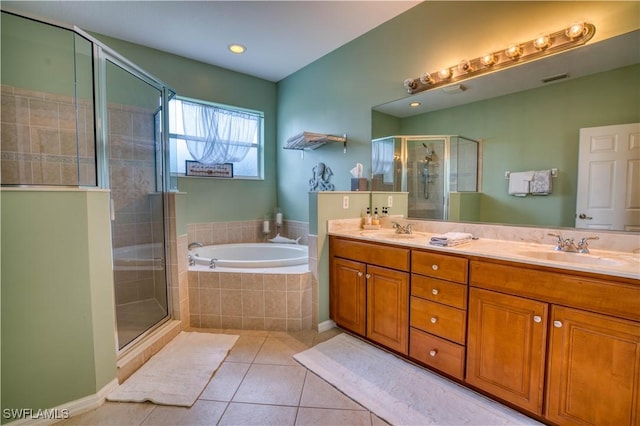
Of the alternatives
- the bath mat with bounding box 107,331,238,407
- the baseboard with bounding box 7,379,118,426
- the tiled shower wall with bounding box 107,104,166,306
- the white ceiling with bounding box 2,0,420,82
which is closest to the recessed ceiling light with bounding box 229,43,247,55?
the white ceiling with bounding box 2,0,420,82

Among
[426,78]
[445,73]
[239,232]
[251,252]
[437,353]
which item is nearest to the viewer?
[437,353]

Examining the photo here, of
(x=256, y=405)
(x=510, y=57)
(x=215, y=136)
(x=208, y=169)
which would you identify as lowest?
(x=256, y=405)

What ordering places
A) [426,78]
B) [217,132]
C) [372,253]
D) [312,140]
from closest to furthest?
[372,253] → [426,78] → [312,140] → [217,132]

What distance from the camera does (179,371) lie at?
6.01 feet

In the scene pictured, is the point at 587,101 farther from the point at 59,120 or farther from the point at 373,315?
the point at 59,120

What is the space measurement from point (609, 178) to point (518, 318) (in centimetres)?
97

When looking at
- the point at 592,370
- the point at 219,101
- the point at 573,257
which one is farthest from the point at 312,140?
the point at 592,370

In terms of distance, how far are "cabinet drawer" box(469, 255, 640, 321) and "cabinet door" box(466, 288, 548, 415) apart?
52 millimetres

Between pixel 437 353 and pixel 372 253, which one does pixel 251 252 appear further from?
pixel 437 353

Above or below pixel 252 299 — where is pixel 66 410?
below

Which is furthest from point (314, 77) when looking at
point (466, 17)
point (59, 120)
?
point (59, 120)

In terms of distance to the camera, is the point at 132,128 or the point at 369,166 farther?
the point at 369,166

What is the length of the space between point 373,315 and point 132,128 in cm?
274

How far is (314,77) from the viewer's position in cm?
349
